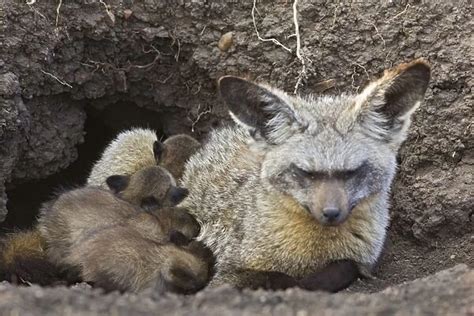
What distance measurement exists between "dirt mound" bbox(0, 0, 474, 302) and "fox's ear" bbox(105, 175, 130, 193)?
43.1 inches

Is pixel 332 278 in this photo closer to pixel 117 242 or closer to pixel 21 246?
pixel 117 242

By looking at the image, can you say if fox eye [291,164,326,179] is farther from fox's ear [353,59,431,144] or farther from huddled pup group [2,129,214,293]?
huddled pup group [2,129,214,293]

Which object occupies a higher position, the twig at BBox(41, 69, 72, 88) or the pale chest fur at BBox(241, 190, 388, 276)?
the twig at BBox(41, 69, 72, 88)

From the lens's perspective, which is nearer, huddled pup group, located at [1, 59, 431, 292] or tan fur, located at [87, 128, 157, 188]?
huddled pup group, located at [1, 59, 431, 292]

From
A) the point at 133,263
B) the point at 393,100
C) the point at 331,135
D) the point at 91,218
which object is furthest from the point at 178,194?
the point at 393,100

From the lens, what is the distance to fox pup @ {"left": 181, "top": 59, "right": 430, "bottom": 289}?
6.16 meters

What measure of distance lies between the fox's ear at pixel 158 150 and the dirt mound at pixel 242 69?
97 centimetres

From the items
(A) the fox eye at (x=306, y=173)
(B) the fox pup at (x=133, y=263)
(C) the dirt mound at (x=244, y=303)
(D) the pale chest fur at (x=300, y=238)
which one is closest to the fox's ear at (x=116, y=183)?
(B) the fox pup at (x=133, y=263)

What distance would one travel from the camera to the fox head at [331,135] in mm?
6129

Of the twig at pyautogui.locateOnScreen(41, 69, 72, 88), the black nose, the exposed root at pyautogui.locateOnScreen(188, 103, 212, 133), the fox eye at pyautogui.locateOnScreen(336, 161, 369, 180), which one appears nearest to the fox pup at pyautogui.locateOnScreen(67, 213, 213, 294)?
the black nose

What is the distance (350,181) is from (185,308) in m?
2.07

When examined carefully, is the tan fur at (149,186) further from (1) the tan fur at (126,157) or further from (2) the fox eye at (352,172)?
(2) the fox eye at (352,172)

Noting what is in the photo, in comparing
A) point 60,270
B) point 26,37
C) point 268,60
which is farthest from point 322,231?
point 26,37

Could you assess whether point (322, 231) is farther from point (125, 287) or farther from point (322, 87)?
point (322, 87)
